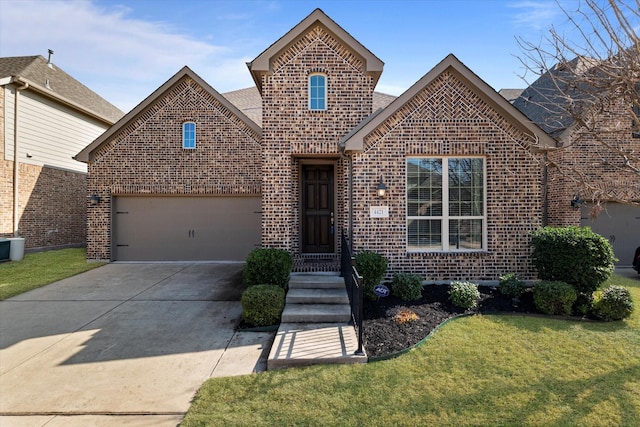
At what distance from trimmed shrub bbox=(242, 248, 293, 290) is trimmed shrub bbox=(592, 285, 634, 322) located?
576 centimetres

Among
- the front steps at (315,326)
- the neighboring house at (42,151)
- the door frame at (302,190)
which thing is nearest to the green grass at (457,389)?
the front steps at (315,326)

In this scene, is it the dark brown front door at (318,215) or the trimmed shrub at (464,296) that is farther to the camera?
the dark brown front door at (318,215)

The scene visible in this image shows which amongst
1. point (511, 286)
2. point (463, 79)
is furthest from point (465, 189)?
point (463, 79)

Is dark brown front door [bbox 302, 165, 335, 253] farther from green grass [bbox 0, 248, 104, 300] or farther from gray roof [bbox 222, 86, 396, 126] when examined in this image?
green grass [bbox 0, 248, 104, 300]

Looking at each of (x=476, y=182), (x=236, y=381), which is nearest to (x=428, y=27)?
(x=476, y=182)

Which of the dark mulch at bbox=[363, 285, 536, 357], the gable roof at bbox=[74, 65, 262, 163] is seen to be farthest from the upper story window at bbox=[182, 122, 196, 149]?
the dark mulch at bbox=[363, 285, 536, 357]

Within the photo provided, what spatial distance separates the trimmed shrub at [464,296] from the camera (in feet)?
20.0

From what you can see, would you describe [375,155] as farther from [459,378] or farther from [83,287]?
[83,287]

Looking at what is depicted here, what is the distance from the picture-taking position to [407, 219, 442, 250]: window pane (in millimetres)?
7391

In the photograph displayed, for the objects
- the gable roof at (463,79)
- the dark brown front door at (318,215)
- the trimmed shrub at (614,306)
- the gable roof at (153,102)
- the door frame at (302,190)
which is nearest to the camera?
the trimmed shrub at (614,306)

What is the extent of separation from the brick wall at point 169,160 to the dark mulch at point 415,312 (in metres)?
6.44

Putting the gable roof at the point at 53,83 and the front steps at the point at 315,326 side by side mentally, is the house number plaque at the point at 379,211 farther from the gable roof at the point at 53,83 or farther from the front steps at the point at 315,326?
the gable roof at the point at 53,83

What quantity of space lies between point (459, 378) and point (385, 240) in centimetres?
359

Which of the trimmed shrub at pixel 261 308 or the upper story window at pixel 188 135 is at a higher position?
the upper story window at pixel 188 135
